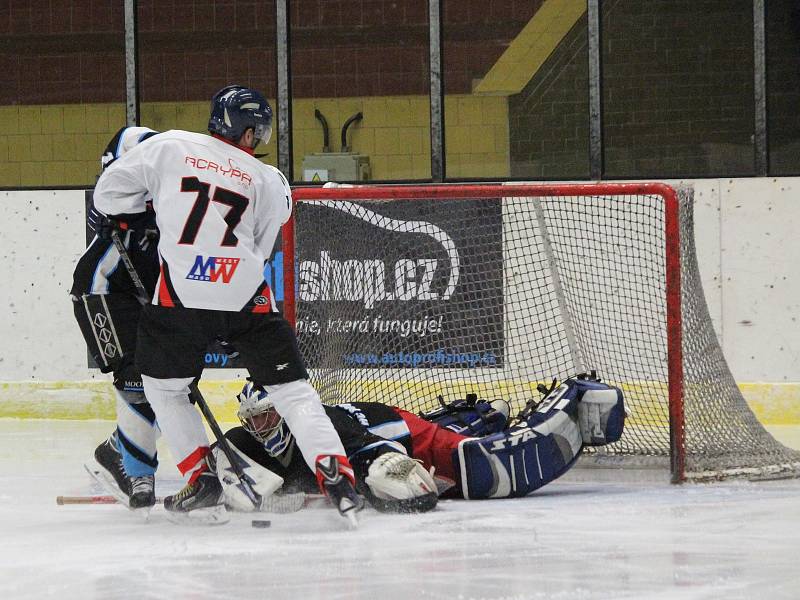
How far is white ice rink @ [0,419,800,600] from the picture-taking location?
2973 millimetres

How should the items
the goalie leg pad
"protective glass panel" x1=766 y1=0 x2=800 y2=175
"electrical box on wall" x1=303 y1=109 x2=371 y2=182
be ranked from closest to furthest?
the goalie leg pad, "protective glass panel" x1=766 y1=0 x2=800 y2=175, "electrical box on wall" x1=303 y1=109 x2=371 y2=182

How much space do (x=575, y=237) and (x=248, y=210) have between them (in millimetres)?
2078

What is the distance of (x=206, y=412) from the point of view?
4.05m

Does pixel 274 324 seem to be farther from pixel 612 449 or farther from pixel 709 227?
pixel 709 227

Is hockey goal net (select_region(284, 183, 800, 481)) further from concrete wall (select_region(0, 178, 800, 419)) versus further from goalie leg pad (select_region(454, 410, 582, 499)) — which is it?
concrete wall (select_region(0, 178, 800, 419))

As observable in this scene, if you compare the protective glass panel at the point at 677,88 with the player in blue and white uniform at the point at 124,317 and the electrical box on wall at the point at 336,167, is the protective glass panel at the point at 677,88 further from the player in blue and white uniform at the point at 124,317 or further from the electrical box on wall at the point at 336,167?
the player in blue and white uniform at the point at 124,317

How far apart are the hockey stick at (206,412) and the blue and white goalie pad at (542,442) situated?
0.69m

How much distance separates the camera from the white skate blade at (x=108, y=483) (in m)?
4.05

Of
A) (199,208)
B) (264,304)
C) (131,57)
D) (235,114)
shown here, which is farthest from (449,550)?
(131,57)

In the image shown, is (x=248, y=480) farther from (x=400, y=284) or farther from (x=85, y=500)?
A: (x=400, y=284)

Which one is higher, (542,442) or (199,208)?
(199,208)

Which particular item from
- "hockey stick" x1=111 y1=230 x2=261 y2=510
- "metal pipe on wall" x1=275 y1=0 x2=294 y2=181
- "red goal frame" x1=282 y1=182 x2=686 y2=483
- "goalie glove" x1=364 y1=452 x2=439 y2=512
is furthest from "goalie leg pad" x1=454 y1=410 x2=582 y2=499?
"metal pipe on wall" x1=275 y1=0 x2=294 y2=181

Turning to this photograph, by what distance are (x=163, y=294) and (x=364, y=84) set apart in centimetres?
400

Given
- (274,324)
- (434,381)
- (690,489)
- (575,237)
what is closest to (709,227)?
(575,237)
